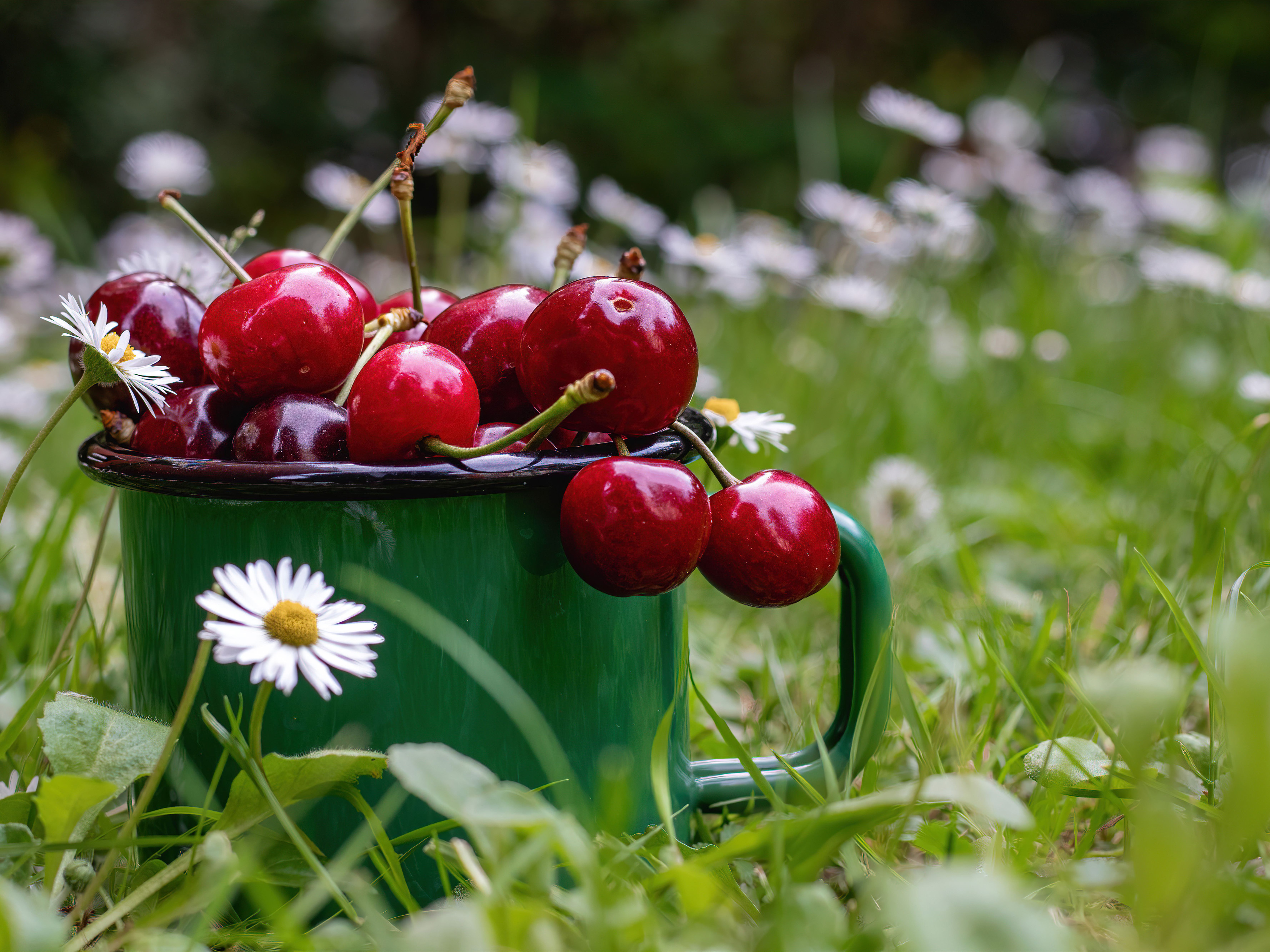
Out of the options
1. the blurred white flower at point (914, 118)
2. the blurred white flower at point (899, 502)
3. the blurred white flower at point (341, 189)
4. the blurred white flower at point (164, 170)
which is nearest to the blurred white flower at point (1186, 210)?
the blurred white flower at point (914, 118)

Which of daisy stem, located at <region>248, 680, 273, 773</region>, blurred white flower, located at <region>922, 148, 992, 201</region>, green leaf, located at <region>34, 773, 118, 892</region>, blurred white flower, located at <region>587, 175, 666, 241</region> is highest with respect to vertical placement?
blurred white flower, located at <region>922, 148, 992, 201</region>

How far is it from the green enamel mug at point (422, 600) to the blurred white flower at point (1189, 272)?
130 cm

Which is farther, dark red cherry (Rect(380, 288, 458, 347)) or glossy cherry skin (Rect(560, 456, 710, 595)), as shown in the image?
dark red cherry (Rect(380, 288, 458, 347))

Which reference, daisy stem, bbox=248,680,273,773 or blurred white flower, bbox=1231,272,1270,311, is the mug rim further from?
blurred white flower, bbox=1231,272,1270,311

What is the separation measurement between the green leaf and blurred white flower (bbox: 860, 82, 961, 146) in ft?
4.80

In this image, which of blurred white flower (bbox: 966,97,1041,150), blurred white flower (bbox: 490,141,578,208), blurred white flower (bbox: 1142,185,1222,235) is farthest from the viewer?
blurred white flower (bbox: 966,97,1041,150)

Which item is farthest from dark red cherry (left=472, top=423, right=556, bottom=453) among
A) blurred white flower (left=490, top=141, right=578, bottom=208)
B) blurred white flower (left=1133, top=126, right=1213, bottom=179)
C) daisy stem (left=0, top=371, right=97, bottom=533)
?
blurred white flower (left=1133, top=126, right=1213, bottom=179)

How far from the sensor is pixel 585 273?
1.46 m

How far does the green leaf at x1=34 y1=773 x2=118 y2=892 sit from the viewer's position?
500 millimetres

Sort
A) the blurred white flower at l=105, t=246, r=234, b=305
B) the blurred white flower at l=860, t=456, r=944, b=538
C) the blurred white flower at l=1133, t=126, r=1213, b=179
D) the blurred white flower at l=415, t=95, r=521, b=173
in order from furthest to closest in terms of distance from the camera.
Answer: the blurred white flower at l=1133, t=126, r=1213, b=179, the blurred white flower at l=415, t=95, r=521, b=173, the blurred white flower at l=860, t=456, r=944, b=538, the blurred white flower at l=105, t=246, r=234, b=305

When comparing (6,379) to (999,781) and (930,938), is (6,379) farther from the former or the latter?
(930,938)

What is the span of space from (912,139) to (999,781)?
178 inches

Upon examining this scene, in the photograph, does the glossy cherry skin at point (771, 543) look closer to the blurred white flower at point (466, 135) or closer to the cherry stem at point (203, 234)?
the cherry stem at point (203, 234)

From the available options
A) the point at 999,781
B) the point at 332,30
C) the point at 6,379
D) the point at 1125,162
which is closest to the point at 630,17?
the point at 332,30
